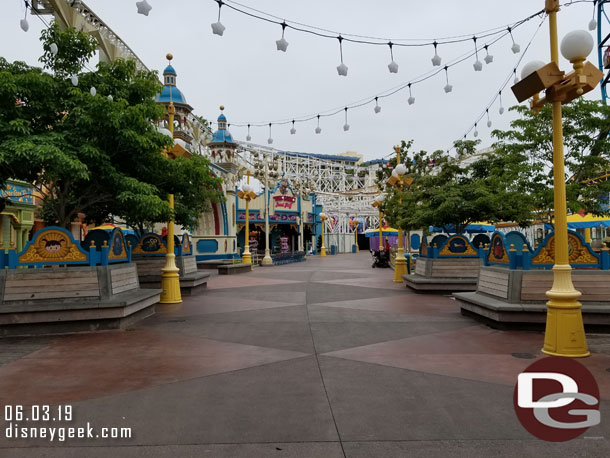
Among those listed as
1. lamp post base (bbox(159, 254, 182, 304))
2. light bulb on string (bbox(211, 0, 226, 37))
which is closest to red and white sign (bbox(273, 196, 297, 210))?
lamp post base (bbox(159, 254, 182, 304))

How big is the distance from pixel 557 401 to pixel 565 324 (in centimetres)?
234

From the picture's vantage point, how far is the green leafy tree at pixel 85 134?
25.9 feet

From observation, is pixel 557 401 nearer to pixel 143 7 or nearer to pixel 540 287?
pixel 540 287

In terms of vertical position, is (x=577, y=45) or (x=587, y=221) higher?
(x=577, y=45)

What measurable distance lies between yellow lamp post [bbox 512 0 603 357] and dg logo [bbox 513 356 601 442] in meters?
0.54

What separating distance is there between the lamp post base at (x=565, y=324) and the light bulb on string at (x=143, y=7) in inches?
316

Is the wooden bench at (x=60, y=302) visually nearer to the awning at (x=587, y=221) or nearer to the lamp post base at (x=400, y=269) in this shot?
the lamp post base at (x=400, y=269)

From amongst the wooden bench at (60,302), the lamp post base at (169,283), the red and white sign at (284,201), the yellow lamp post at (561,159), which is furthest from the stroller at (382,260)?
the yellow lamp post at (561,159)

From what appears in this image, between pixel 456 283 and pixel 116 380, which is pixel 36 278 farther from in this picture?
pixel 456 283

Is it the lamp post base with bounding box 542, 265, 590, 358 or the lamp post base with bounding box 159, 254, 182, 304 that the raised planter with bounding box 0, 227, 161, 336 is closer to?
the lamp post base with bounding box 159, 254, 182, 304

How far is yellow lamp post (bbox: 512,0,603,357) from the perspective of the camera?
6.30 metres

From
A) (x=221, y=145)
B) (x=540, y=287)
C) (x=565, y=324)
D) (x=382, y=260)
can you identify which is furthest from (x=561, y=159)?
(x=221, y=145)

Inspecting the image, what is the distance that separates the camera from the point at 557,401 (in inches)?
172

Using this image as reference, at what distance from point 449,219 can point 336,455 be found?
42.7 feet
